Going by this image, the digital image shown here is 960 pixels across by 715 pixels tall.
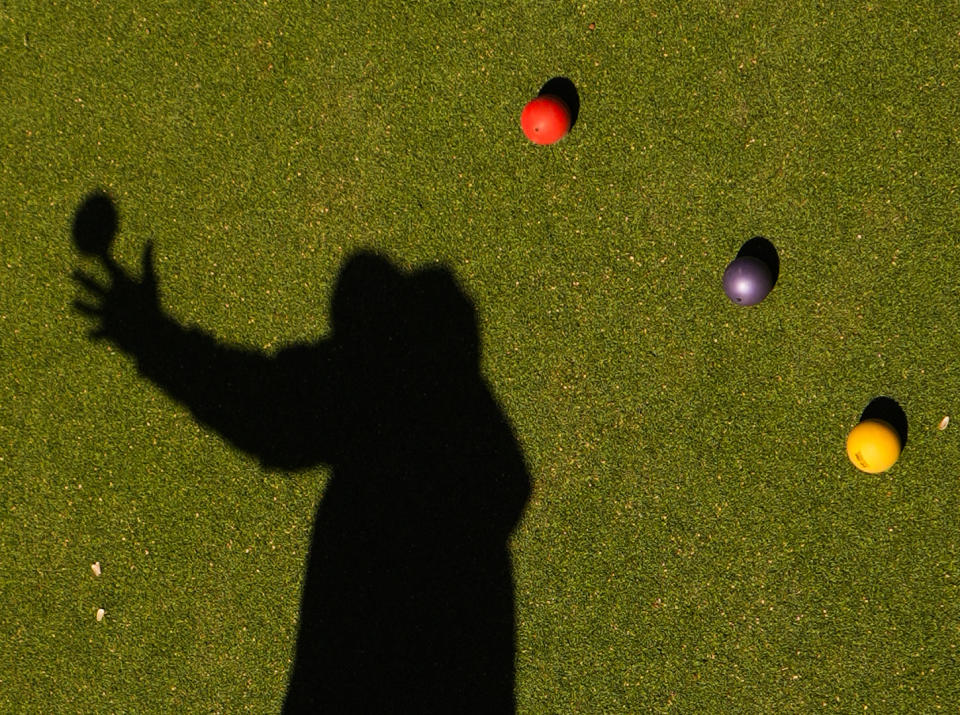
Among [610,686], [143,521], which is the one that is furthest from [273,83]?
[610,686]

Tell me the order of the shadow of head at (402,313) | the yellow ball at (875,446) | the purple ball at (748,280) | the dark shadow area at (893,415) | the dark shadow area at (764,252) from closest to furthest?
1. the yellow ball at (875,446)
2. the purple ball at (748,280)
3. the dark shadow area at (893,415)
4. the dark shadow area at (764,252)
5. the shadow of head at (402,313)

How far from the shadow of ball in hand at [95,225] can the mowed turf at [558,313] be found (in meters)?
0.10

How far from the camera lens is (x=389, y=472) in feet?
16.7

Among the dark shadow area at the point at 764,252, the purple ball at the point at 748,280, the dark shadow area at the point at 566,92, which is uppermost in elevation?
the dark shadow area at the point at 566,92

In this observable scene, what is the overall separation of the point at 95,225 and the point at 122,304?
2.30 ft

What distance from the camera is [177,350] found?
17.3 feet

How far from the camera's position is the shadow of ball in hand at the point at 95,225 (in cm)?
538

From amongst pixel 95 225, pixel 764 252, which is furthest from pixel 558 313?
pixel 95 225

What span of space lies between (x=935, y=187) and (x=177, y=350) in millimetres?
6053

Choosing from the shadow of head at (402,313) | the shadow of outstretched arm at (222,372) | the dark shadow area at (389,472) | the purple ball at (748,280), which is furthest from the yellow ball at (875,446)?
the shadow of outstretched arm at (222,372)

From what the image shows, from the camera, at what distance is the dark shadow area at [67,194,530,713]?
16.4ft

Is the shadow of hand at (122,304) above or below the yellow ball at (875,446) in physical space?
below

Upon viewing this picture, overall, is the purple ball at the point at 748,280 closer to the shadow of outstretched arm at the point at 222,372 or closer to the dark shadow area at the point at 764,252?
the dark shadow area at the point at 764,252

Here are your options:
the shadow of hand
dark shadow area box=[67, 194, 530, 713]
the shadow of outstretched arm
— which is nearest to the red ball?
dark shadow area box=[67, 194, 530, 713]
